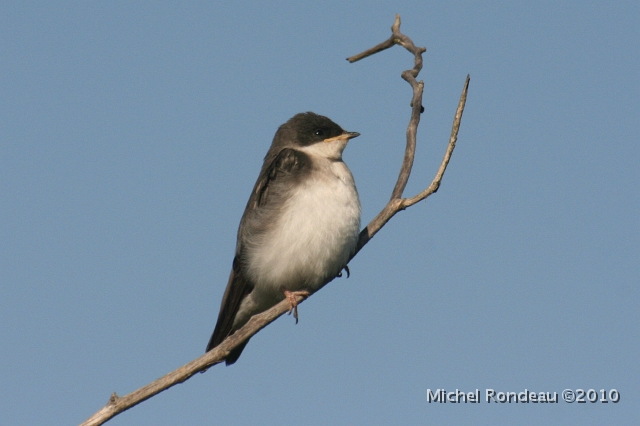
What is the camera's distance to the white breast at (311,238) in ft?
32.2

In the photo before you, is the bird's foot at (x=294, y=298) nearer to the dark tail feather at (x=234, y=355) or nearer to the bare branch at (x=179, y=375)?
the bare branch at (x=179, y=375)

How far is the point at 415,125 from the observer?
9.90 meters

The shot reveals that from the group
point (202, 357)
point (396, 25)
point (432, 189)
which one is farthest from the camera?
point (396, 25)

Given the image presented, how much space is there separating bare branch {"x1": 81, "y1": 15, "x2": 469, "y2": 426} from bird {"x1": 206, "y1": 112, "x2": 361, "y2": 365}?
0.31 m

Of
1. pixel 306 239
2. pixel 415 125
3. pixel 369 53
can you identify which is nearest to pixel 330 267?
pixel 306 239

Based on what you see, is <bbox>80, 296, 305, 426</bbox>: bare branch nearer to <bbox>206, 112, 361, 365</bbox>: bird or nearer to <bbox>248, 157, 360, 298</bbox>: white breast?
<bbox>206, 112, 361, 365</bbox>: bird

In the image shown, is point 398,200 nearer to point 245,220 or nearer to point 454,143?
point 454,143

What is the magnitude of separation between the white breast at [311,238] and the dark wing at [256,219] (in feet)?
0.53

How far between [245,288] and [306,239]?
1.11 meters

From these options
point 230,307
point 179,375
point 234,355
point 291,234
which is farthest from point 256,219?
point 179,375

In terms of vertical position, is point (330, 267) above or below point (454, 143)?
below

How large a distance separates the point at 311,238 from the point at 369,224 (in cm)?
69

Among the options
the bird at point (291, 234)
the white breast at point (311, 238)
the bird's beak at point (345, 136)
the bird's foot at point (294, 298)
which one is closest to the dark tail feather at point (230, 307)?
the bird at point (291, 234)

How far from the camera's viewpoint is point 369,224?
9.73m
